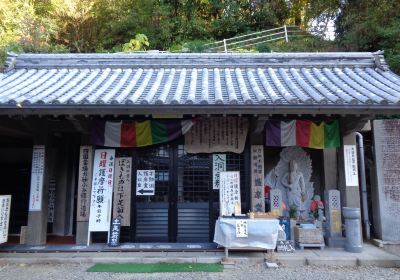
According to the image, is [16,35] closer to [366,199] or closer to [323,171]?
[323,171]

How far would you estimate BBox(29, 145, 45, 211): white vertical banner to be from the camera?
8742 millimetres

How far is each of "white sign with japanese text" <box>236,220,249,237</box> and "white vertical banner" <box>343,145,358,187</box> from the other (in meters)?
3.01

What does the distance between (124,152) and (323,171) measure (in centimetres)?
535

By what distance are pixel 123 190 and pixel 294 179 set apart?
4485 millimetres

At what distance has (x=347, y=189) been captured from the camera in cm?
864

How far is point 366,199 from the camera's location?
32.5ft

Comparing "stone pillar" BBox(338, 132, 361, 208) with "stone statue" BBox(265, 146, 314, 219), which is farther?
"stone statue" BBox(265, 146, 314, 219)

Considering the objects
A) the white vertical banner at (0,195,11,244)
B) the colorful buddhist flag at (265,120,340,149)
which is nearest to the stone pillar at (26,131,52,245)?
the white vertical banner at (0,195,11,244)

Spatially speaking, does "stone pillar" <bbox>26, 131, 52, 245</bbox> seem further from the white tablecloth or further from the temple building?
the white tablecloth

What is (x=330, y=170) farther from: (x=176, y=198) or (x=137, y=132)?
(x=137, y=132)

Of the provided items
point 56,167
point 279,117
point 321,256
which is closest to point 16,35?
point 56,167

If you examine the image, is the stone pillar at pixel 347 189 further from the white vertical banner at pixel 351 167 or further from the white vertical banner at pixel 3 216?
the white vertical banner at pixel 3 216

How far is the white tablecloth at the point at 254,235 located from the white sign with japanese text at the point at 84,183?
140 inches

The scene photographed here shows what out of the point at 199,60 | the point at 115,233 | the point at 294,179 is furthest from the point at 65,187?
the point at 294,179
